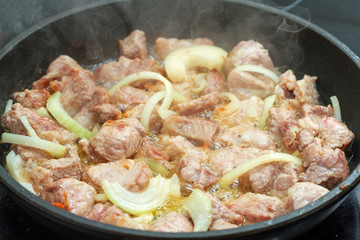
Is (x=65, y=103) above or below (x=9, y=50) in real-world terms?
below

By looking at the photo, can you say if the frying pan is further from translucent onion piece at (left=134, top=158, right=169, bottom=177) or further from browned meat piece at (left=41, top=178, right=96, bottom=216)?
translucent onion piece at (left=134, top=158, right=169, bottom=177)

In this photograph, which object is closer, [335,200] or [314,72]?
[335,200]

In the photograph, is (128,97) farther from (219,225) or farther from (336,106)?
(336,106)

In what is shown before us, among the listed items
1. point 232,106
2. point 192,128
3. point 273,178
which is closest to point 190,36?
point 232,106

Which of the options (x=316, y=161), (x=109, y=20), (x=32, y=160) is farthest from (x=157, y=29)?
(x=316, y=161)

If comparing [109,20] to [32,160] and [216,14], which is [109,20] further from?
[32,160]

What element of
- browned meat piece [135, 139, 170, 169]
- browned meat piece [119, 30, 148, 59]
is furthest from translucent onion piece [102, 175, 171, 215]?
browned meat piece [119, 30, 148, 59]
